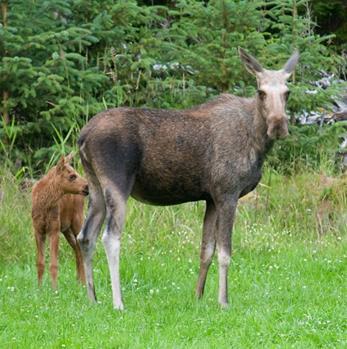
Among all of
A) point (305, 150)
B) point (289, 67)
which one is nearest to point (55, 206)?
point (289, 67)

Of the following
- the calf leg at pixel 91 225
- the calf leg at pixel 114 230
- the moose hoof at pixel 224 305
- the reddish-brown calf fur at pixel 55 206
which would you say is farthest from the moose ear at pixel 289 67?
the reddish-brown calf fur at pixel 55 206

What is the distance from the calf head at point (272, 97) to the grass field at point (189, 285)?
1654 millimetres

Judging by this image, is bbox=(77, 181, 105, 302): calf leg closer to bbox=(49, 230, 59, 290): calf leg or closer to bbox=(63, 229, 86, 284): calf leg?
bbox=(49, 230, 59, 290): calf leg

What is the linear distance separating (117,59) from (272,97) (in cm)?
666

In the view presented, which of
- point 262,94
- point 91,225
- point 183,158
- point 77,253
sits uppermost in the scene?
point 262,94

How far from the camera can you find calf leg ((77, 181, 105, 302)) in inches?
398

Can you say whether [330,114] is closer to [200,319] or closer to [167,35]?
[167,35]

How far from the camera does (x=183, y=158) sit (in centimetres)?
1003

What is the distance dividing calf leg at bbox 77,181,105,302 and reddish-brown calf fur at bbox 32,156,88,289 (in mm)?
622

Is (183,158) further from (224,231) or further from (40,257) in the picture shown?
(40,257)

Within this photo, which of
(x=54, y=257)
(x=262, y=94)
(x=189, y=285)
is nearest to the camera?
(x=262, y=94)

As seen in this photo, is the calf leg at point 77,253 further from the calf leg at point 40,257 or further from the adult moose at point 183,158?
the adult moose at point 183,158

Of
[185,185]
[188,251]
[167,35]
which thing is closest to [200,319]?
[185,185]

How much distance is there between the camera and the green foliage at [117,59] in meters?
14.5
